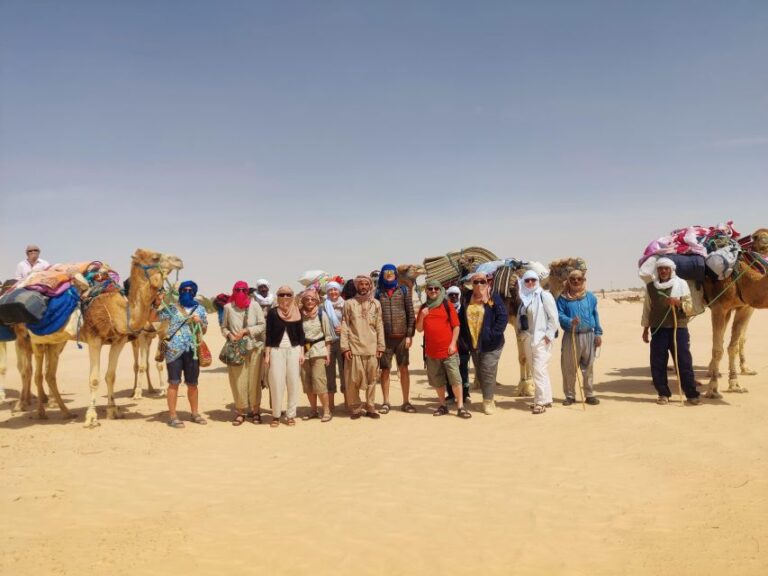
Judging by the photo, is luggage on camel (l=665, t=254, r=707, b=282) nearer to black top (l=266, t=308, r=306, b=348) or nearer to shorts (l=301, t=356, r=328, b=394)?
shorts (l=301, t=356, r=328, b=394)

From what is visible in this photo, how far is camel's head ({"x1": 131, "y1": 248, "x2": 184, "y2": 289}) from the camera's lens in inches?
326

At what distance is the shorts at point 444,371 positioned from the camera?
8.32 metres

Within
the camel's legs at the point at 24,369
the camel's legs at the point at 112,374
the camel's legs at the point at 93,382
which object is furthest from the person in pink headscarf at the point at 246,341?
the camel's legs at the point at 24,369

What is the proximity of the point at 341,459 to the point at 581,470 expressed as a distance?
2.68 m

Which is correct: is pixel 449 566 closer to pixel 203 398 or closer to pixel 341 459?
pixel 341 459

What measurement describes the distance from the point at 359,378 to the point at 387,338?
0.77 meters

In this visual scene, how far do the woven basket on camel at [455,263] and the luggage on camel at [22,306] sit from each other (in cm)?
645

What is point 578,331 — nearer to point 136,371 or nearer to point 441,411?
point 441,411

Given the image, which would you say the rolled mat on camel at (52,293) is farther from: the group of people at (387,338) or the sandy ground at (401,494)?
the sandy ground at (401,494)

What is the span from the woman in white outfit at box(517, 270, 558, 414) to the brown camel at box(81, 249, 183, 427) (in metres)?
5.44

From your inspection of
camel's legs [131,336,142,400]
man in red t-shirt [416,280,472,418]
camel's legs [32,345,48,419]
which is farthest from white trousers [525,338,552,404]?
camel's legs [32,345,48,419]

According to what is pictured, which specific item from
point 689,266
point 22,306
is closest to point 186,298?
point 22,306

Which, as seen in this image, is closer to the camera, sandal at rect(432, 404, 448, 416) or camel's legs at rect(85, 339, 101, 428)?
camel's legs at rect(85, 339, 101, 428)

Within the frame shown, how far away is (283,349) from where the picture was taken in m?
8.23
